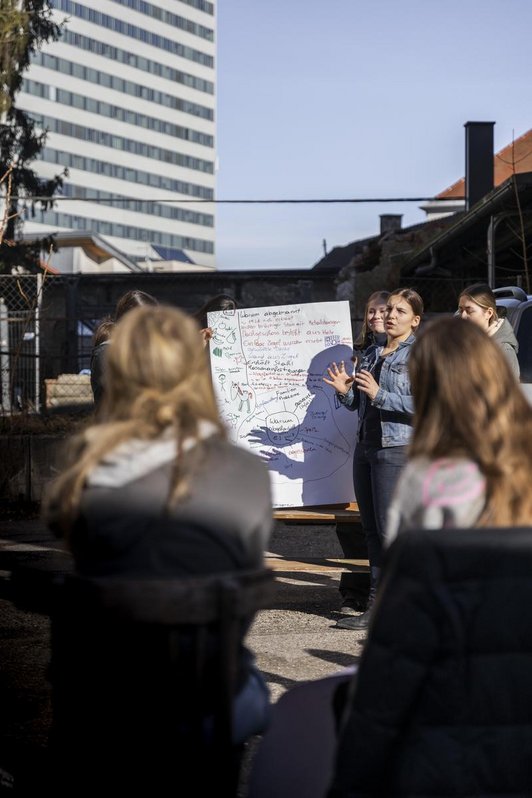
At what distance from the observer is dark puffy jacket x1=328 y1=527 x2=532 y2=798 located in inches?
95.7

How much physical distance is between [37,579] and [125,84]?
392ft

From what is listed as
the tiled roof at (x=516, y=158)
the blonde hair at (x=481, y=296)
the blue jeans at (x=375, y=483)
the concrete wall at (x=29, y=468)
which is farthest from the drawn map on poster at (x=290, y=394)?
the tiled roof at (x=516, y=158)

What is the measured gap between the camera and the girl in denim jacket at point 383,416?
6164 millimetres

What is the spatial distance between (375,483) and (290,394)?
115cm

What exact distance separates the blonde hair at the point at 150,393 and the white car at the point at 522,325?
574 centimetres

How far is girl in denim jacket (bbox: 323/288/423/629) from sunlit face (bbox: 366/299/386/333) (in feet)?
0.52

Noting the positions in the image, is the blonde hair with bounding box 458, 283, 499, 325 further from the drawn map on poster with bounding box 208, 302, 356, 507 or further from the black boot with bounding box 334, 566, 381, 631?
the black boot with bounding box 334, 566, 381, 631

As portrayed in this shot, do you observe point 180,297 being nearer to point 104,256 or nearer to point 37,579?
point 37,579

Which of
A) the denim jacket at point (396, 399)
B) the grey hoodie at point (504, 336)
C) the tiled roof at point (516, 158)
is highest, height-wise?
the tiled roof at point (516, 158)

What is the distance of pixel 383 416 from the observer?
6.26 metres

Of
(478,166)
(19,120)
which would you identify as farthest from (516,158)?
(19,120)


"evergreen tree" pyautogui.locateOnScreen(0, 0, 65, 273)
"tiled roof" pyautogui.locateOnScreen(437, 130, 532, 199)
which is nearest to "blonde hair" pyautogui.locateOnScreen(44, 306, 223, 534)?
"evergreen tree" pyautogui.locateOnScreen(0, 0, 65, 273)

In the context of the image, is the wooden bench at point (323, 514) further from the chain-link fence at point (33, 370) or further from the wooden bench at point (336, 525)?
the chain-link fence at point (33, 370)

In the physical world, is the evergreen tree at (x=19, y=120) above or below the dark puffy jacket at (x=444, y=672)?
above
